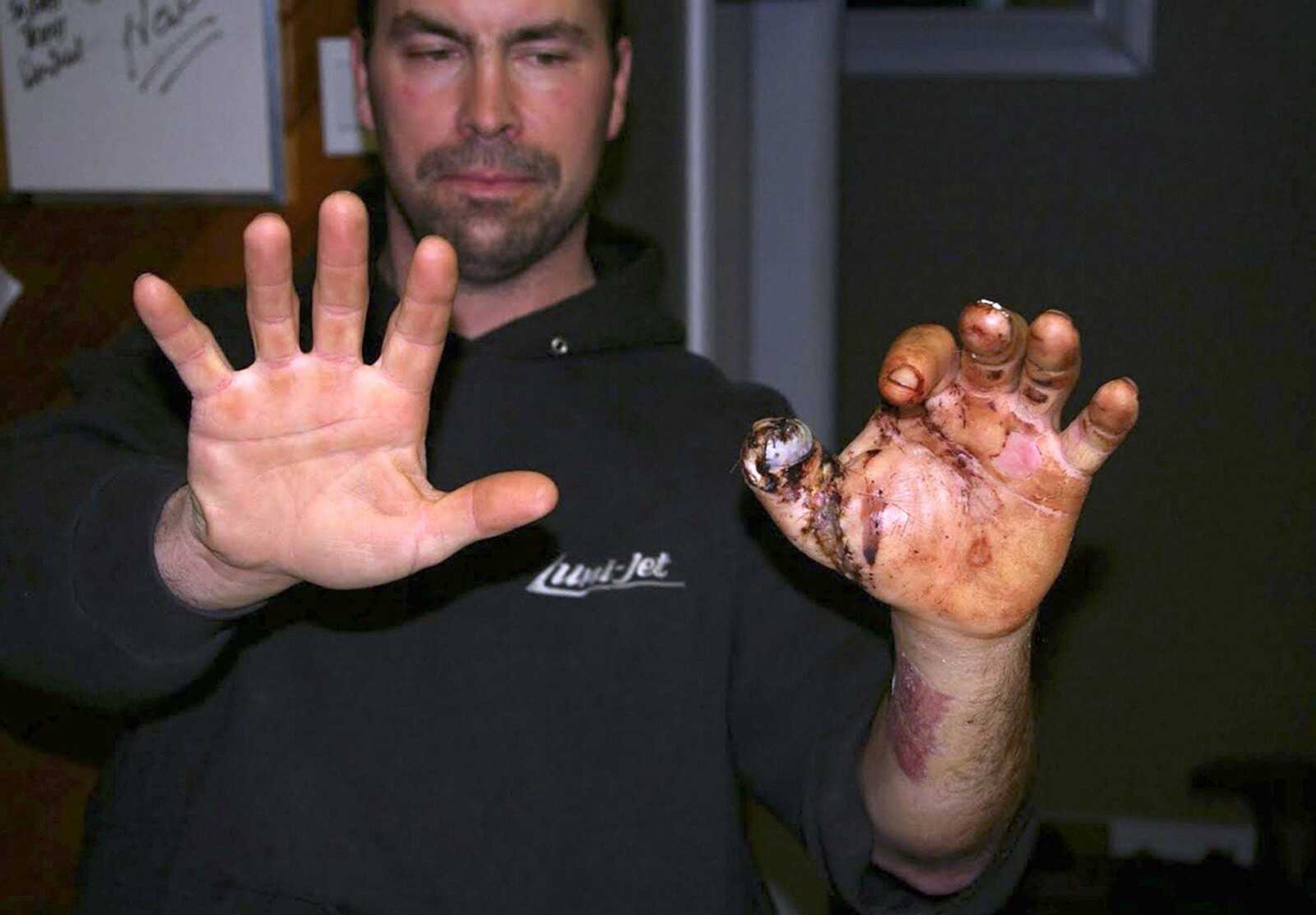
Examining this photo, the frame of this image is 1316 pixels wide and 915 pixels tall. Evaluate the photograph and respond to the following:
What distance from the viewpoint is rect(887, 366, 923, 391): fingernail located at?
0.72 m

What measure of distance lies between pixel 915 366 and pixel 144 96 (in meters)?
1.15

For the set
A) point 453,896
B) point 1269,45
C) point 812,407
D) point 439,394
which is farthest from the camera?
point 1269,45

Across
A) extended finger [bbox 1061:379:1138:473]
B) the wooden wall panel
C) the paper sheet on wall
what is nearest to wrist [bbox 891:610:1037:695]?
extended finger [bbox 1061:379:1138:473]

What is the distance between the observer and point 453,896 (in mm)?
1079

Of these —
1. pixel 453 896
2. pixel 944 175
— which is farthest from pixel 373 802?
pixel 944 175

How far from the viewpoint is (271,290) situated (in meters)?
0.73

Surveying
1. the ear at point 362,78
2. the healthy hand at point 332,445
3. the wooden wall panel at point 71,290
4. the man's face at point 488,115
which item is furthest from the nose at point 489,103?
the healthy hand at point 332,445

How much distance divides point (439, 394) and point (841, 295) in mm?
1088

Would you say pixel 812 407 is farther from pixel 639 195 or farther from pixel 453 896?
pixel 453 896

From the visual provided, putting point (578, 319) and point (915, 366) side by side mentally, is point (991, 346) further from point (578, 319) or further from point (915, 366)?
point (578, 319)

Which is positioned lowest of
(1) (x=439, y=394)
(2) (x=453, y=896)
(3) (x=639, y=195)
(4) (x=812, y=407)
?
(2) (x=453, y=896)

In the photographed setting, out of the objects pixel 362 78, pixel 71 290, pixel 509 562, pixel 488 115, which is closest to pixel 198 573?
pixel 509 562

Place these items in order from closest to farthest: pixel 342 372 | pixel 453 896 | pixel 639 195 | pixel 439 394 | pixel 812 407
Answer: pixel 342 372 → pixel 453 896 → pixel 439 394 → pixel 639 195 → pixel 812 407

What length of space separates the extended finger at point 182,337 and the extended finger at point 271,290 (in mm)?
26
